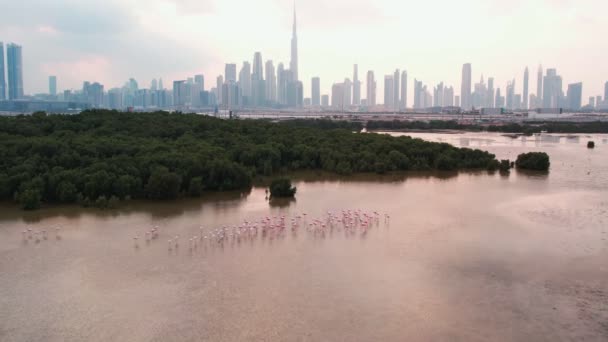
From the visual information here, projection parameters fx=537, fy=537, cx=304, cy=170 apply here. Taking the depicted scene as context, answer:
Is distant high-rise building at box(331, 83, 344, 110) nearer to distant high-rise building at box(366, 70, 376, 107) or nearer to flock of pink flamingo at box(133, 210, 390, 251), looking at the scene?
distant high-rise building at box(366, 70, 376, 107)

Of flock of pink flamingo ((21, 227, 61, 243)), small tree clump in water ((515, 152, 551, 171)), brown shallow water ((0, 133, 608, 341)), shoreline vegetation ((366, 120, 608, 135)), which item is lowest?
brown shallow water ((0, 133, 608, 341))

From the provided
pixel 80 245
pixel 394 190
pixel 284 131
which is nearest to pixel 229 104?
pixel 284 131

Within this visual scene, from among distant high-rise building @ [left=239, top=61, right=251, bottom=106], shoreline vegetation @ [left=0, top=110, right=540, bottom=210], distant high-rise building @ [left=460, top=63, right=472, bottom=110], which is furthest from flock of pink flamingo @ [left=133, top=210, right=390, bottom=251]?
distant high-rise building @ [left=460, top=63, right=472, bottom=110]

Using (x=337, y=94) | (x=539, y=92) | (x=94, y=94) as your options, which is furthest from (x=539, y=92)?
(x=94, y=94)

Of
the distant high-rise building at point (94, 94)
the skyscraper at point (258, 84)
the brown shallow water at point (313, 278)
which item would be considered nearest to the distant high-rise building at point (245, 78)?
the skyscraper at point (258, 84)

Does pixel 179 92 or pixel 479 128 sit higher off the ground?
pixel 179 92

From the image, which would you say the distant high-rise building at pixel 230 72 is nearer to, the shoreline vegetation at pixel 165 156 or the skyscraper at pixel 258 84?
the skyscraper at pixel 258 84

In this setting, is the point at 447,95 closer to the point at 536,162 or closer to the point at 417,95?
the point at 417,95
